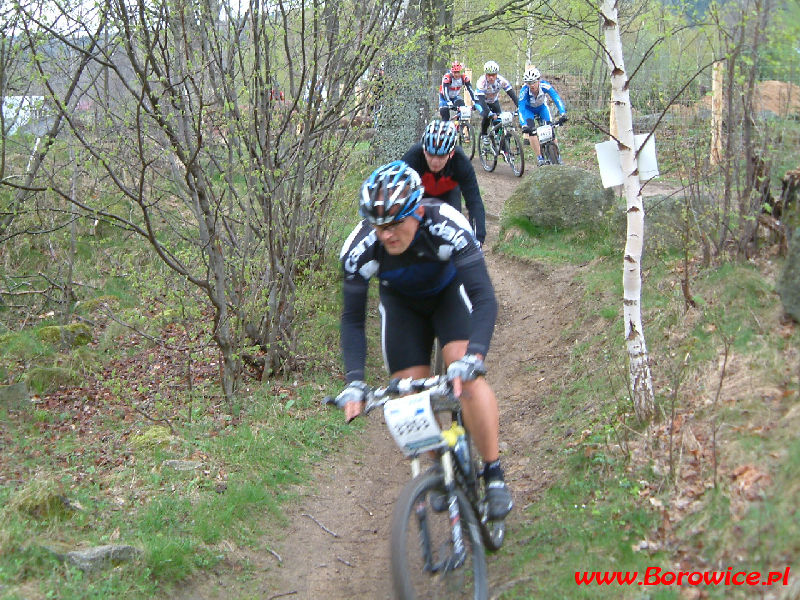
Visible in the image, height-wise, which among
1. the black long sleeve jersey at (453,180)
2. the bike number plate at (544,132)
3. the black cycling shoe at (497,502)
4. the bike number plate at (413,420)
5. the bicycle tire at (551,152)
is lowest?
the black cycling shoe at (497,502)

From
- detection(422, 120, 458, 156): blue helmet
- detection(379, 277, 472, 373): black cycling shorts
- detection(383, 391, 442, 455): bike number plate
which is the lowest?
detection(383, 391, 442, 455): bike number plate

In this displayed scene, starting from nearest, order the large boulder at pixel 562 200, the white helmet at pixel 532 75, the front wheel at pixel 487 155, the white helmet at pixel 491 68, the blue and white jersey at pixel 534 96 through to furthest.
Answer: the large boulder at pixel 562 200
the white helmet at pixel 532 75
the blue and white jersey at pixel 534 96
the white helmet at pixel 491 68
the front wheel at pixel 487 155

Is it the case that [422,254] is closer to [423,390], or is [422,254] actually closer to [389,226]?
[389,226]

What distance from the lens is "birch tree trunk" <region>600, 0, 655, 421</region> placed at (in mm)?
4660

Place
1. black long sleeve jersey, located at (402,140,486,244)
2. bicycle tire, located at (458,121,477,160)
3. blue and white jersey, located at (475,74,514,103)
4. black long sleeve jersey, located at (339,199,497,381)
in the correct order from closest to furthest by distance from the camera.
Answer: black long sleeve jersey, located at (339,199,497,381) < black long sleeve jersey, located at (402,140,486,244) < blue and white jersey, located at (475,74,514,103) < bicycle tire, located at (458,121,477,160)

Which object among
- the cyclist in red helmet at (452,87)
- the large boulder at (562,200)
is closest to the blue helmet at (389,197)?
the large boulder at (562,200)

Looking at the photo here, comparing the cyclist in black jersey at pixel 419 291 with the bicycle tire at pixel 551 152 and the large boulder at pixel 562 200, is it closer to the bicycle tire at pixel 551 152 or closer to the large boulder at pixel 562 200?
the large boulder at pixel 562 200

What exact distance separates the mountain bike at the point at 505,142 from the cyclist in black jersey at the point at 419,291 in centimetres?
1171

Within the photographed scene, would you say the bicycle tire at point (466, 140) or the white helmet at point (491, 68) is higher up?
the white helmet at point (491, 68)

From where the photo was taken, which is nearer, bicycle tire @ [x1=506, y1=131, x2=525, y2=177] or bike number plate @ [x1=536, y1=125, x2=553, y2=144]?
bike number plate @ [x1=536, y1=125, x2=553, y2=144]

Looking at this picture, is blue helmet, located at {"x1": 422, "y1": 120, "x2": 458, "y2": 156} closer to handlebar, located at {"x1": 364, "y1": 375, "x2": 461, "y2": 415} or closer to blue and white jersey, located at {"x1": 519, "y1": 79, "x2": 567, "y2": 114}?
handlebar, located at {"x1": 364, "y1": 375, "x2": 461, "y2": 415}

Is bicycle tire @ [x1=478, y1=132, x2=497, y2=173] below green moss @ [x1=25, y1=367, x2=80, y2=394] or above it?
above

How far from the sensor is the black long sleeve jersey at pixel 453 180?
631 cm

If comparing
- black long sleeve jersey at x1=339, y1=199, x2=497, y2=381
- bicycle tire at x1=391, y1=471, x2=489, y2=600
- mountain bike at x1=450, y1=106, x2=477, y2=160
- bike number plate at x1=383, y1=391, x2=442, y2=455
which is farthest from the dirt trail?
mountain bike at x1=450, y1=106, x2=477, y2=160
